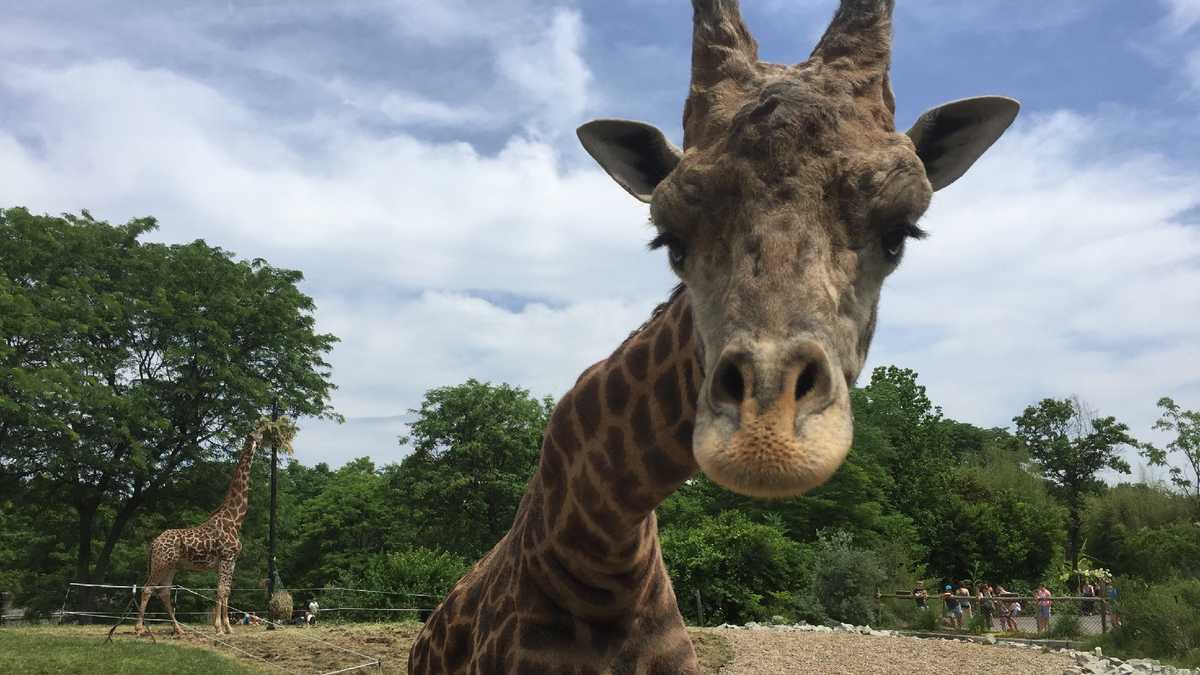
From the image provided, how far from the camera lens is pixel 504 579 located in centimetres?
368

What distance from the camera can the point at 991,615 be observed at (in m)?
22.0

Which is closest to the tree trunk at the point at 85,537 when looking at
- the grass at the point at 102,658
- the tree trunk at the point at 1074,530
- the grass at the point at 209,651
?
the grass at the point at 209,651

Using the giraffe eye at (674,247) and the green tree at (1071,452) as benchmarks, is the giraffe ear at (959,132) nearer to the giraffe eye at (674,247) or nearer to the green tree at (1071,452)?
the giraffe eye at (674,247)

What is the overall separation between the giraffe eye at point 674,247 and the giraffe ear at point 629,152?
0.47 m

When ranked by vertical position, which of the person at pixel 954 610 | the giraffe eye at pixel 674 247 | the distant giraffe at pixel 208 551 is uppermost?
the giraffe eye at pixel 674 247

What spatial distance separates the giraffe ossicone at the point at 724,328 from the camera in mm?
1848

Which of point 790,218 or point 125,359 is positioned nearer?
point 790,218

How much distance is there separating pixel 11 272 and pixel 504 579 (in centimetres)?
2980

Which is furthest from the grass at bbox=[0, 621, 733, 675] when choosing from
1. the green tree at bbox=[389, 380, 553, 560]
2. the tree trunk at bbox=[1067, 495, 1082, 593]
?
the tree trunk at bbox=[1067, 495, 1082, 593]

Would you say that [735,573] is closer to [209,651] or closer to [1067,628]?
[1067,628]

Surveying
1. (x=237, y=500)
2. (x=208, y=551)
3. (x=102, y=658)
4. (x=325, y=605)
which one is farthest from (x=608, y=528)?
(x=325, y=605)

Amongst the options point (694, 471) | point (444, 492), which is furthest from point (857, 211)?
point (444, 492)

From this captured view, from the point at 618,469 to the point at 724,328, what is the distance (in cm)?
123

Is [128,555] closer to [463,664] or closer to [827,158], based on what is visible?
[463,664]
